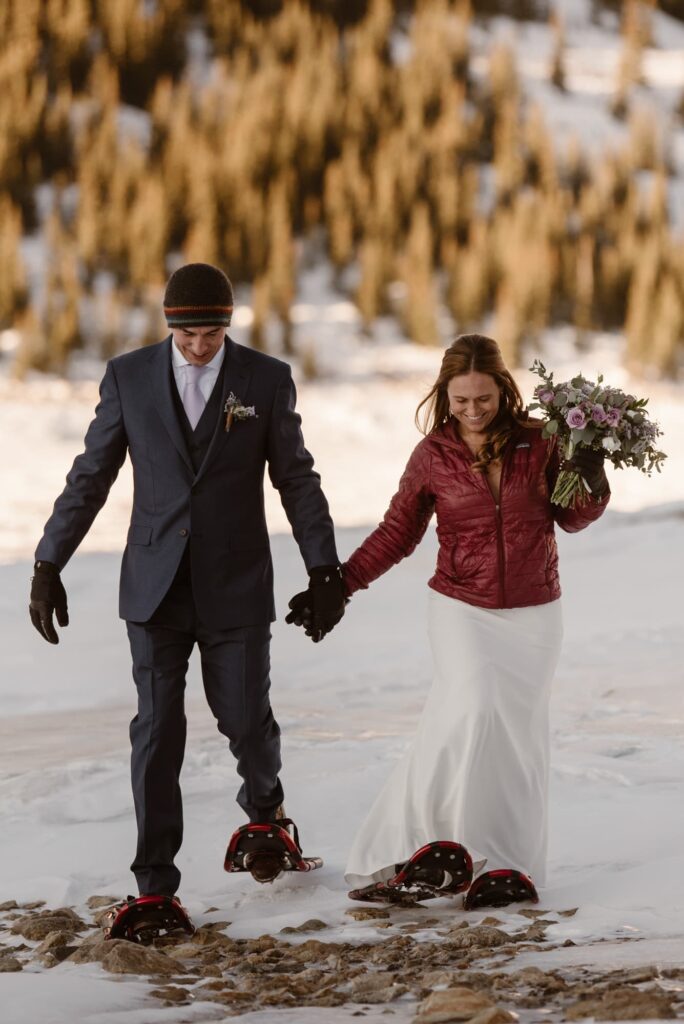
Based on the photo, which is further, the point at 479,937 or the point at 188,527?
the point at 188,527

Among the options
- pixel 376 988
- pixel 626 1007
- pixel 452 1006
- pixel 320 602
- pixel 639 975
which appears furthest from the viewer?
pixel 320 602

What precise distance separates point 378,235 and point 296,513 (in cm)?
1712

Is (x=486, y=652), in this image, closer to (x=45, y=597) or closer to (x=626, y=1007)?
(x=45, y=597)

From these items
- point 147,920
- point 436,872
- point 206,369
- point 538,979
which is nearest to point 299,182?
point 206,369

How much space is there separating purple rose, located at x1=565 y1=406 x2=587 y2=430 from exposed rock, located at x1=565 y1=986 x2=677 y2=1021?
1.57m

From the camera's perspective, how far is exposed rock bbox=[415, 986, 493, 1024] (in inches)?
113

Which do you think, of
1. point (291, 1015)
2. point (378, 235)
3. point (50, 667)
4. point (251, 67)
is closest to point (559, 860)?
point (291, 1015)

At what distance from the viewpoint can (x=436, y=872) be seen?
12.9 feet

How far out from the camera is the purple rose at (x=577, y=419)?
3.99 m

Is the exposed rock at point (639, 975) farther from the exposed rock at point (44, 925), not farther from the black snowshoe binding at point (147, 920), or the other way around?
the exposed rock at point (44, 925)

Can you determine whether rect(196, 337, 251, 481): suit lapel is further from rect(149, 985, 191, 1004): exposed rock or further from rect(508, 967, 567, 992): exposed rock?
rect(508, 967, 567, 992): exposed rock

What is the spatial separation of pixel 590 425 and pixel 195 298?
108 cm

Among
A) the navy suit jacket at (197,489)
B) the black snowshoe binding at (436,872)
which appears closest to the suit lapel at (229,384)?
the navy suit jacket at (197,489)

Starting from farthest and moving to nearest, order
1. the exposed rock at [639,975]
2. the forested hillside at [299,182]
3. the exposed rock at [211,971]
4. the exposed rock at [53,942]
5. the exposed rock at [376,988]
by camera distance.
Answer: the forested hillside at [299,182]
the exposed rock at [53,942]
the exposed rock at [211,971]
the exposed rock at [376,988]
the exposed rock at [639,975]
